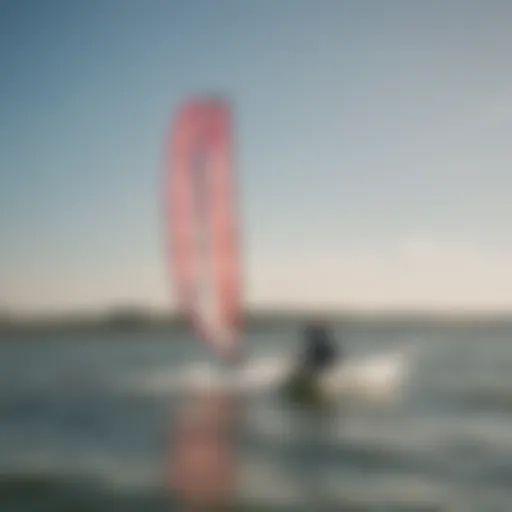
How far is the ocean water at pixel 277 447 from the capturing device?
355cm

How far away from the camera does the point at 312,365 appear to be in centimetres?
605

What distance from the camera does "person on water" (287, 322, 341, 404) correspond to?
5.90 m

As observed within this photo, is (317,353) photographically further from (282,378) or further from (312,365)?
(282,378)

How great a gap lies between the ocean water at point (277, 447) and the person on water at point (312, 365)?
17cm

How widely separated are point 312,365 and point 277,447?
1.41 meters

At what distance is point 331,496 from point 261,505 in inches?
13.2

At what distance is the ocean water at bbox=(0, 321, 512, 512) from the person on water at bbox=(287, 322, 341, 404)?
6.9 inches

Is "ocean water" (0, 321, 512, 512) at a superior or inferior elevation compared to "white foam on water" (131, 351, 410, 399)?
inferior

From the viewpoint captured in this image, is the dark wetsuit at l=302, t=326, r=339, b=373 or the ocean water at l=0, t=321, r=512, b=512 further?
the dark wetsuit at l=302, t=326, r=339, b=373

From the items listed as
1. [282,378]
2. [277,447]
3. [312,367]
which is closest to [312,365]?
[312,367]

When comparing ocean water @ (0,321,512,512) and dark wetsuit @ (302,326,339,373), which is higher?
dark wetsuit @ (302,326,339,373)

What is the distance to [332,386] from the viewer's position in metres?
6.08

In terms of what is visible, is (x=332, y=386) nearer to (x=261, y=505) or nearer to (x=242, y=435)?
(x=242, y=435)

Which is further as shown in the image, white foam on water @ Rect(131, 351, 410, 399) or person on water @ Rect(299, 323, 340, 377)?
white foam on water @ Rect(131, 351, 410, 399)
